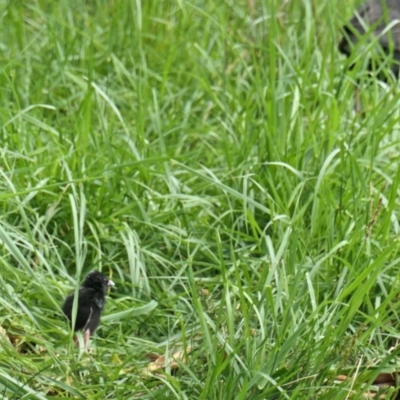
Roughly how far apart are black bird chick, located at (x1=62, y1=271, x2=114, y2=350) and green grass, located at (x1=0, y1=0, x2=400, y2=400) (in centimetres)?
6

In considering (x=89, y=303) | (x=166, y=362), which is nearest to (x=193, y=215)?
(x=89, y=303)

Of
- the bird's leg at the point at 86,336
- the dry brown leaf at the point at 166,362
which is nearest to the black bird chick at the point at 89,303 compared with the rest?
the bird's leg at the point at 86,336

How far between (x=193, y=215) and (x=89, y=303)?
0.95 meters

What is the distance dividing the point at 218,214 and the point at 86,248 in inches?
28.9

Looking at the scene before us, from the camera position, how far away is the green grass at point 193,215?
11.3ft

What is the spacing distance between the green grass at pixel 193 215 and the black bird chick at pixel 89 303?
6cm

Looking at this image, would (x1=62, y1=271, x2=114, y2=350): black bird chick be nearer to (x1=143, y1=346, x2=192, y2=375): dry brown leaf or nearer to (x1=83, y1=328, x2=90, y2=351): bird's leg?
(x1=83, y1=328, x2=90, y2=351): bird's leg

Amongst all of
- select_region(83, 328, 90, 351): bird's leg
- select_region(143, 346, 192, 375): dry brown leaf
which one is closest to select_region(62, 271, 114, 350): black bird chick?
select_region(83, 328, 90, 351): bird's leg

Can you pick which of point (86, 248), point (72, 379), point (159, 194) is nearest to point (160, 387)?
point (72, 379)

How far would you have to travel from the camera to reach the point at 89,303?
3840mm

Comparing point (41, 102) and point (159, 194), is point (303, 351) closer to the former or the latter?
point (159, 194)

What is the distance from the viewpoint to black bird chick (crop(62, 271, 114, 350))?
3805 millimetres

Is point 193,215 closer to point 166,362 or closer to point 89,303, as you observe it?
point 89,303

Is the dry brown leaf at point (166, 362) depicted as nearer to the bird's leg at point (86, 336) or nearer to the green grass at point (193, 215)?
the green grass at point (193, 215)
